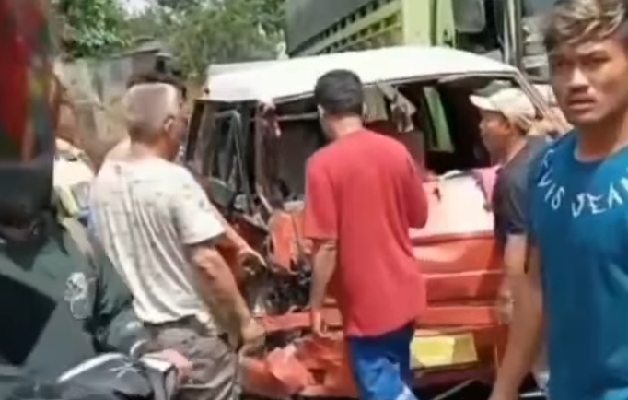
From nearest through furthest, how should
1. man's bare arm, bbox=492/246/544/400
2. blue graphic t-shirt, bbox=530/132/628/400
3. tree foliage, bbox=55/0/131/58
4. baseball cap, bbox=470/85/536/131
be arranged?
blue graphic t-shirt, bbox=530/132/628/400
man's bare arm, bbox=492/246/544/400
baseball cap, bbox=470/85/536/131
tree foliage, bbox=55/0/131/58

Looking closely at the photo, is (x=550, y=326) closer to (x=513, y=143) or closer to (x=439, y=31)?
(x=513, y=143)

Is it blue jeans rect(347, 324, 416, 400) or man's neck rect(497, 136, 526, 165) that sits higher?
man's neck rect(497, 136, 526, 165)

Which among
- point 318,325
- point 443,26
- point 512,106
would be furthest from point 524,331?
point 443,26

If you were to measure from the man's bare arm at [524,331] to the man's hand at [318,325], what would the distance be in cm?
341

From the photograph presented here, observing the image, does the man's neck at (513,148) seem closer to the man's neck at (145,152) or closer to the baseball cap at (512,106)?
the baseball cap at (512,106)

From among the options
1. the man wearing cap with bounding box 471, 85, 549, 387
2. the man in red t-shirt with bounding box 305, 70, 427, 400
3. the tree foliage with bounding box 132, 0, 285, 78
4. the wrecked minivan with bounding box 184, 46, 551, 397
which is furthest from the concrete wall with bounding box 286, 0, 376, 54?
the tree foliage with bounding box 132, 0, 285, 78

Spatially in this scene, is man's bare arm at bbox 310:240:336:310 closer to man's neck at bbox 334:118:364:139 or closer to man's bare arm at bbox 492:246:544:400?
man's neck at bbox 334:118:364:139

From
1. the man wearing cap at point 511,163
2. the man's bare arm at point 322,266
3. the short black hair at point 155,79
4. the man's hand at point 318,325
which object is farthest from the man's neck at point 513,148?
the short black hair at point 155,79

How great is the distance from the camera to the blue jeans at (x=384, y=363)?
7984 millimetres

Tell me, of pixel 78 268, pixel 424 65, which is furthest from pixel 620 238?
pixel 424 65

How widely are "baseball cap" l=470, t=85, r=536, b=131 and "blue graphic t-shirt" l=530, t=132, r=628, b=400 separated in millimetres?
3485

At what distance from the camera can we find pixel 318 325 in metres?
8.62

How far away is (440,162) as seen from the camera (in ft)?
35.6

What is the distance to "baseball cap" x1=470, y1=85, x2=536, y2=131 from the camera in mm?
8109
